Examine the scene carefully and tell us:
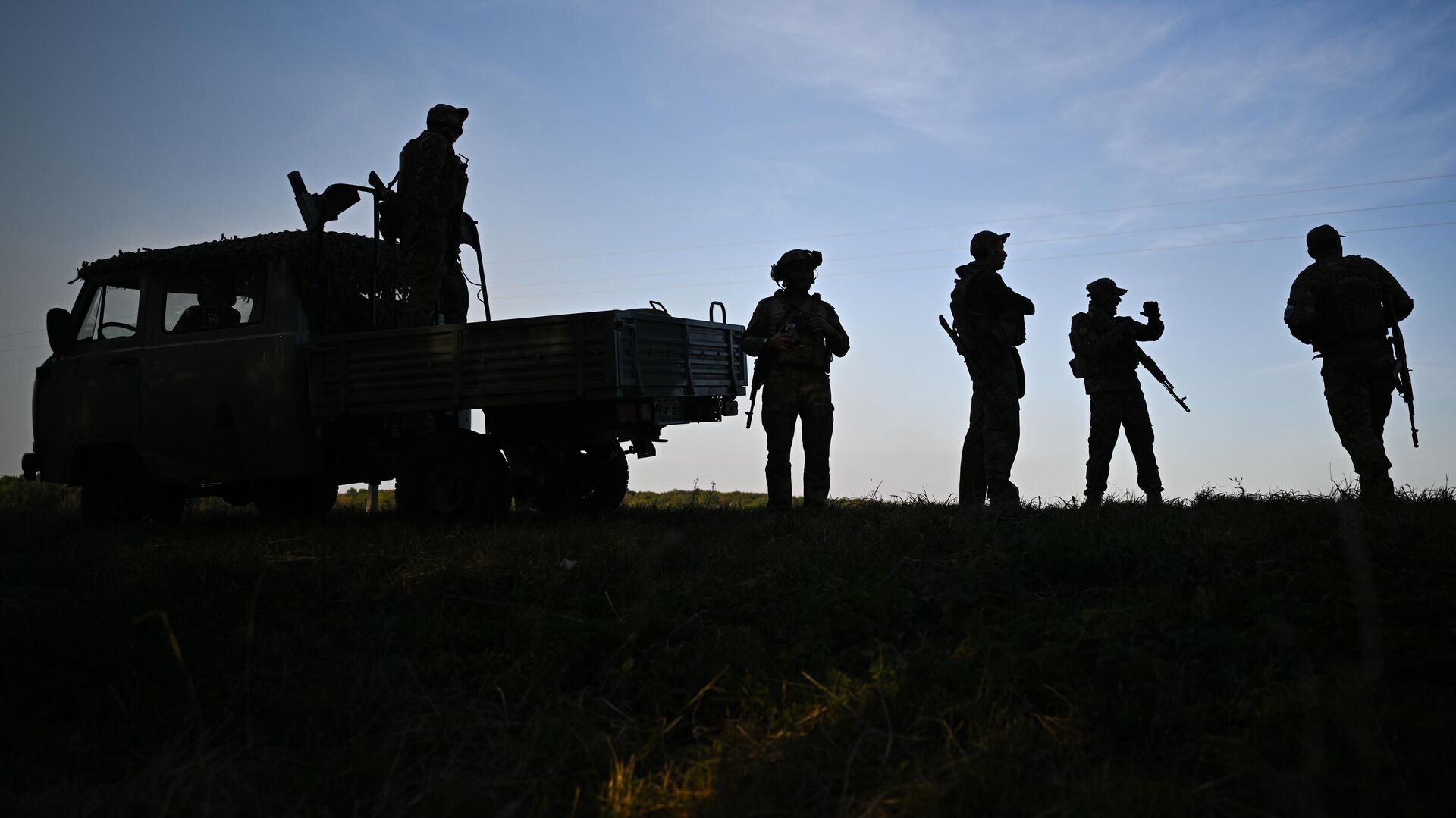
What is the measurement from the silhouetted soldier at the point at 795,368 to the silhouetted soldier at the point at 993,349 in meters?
0.99

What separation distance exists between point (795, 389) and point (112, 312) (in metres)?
5.76

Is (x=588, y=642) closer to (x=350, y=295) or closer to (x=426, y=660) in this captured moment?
(x=426, y=660)

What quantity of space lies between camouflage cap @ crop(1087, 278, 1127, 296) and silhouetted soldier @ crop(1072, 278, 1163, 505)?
16 centimetres

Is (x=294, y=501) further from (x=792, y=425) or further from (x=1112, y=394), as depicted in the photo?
(x=1112, y=394)

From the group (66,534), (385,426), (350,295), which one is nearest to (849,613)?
(385,426)

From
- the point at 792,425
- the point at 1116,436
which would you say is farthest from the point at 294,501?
the point at 1116,436

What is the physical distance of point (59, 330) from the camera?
9.48m

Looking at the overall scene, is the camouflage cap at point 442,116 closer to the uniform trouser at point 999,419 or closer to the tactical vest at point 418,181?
the tactical vest at point 418,181

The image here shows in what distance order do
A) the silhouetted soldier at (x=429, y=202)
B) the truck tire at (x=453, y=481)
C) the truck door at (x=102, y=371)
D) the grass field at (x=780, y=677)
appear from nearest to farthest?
the grass field at (x=780, y=677), the truck tire at (x=453, y=481), the silhouetted soldier at (x=429, y=202), the truck door at (x=102, y=371)

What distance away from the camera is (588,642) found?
14.8 feet

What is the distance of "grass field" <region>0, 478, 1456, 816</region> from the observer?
10.6 ft

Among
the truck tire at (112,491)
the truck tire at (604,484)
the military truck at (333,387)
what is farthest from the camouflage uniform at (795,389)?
the truck tire at (112,491)

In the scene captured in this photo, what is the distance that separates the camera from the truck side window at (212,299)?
29.0ft

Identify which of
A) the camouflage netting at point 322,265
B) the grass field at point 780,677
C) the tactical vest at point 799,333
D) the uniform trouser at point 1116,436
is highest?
the camouflage netting at point 322,265
